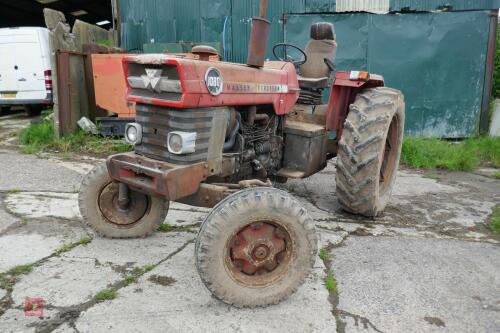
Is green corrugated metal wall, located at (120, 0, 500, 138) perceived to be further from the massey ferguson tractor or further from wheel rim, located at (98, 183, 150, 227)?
wheel rim, located at (98, 183, 150, 227)

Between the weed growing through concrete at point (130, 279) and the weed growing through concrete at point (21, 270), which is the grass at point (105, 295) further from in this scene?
the weed growing through concrete at point (21, 270)

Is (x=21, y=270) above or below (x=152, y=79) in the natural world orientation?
below

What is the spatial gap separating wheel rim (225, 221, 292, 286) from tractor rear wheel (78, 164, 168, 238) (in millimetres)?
1158

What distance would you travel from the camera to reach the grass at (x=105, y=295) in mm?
2846

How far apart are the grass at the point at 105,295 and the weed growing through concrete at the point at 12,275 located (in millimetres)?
604

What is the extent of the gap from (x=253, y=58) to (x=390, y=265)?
187 centimetres

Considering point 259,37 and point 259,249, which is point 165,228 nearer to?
point 259,249

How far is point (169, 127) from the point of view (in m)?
3.03

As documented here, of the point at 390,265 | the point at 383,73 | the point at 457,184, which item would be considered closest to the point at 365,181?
the point at 390,265

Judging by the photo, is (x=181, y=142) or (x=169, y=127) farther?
(x=169, y=127)

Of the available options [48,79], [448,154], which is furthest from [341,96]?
[48,79]

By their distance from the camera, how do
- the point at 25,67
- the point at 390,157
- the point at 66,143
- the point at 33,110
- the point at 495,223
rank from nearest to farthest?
the point at 495,223 → the point at 390,157 → the point at 66,143 → the point at 25,67 → the point at 33,110

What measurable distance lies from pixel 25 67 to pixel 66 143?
4.33m

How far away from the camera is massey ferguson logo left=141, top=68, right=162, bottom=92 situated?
2959 mm
